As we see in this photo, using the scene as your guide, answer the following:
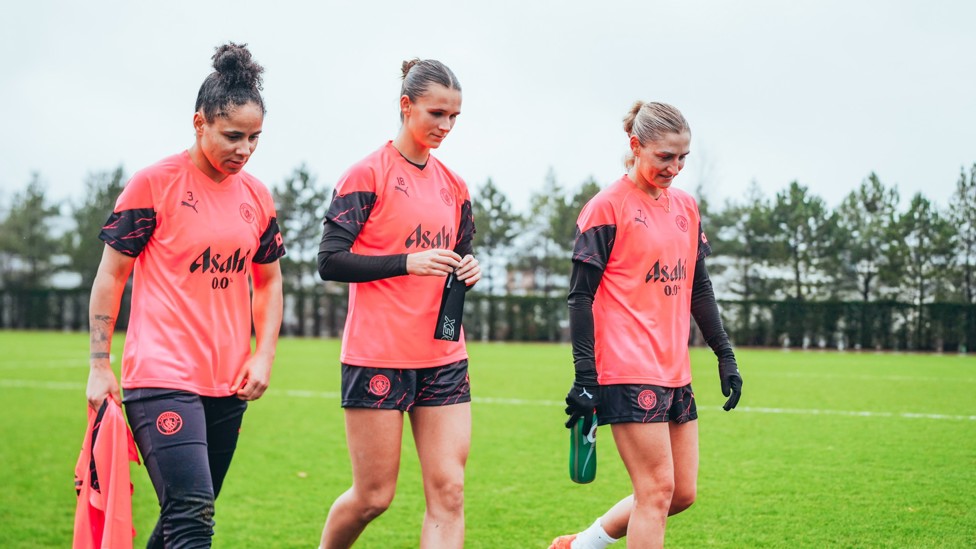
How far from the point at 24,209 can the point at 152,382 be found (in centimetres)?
4798

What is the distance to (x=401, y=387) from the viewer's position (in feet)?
12.8

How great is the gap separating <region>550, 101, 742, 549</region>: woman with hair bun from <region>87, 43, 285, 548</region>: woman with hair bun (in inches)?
55.2

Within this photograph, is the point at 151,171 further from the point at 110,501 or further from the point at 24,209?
the point at 24,209

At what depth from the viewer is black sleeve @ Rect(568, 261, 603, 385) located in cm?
383

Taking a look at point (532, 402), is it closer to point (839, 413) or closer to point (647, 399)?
point (839, 413)

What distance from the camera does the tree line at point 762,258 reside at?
53.1ft

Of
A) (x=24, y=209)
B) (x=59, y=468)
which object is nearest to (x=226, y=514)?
(x=59, y=468)

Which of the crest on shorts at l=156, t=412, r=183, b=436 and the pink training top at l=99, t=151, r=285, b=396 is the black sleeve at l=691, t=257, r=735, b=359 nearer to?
the pink training top at l=99, t=151, r=285, b=396

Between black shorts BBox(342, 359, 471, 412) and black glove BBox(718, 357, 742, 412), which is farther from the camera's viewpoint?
black glove BBox(718, 357, 742, 412)

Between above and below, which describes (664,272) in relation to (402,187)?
below

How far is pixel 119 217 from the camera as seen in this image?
3.55 meters

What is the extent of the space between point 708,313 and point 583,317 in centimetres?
85

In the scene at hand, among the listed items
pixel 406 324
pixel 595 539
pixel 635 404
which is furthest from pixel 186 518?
pixel 595 539

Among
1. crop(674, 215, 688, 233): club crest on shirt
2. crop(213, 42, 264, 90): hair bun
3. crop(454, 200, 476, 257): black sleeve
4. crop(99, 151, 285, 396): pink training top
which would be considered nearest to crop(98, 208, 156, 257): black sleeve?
crop(99, 151, 285, 396): pink training top
